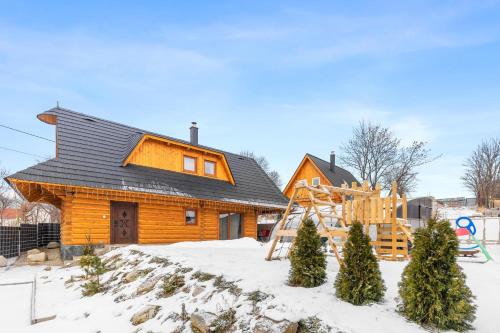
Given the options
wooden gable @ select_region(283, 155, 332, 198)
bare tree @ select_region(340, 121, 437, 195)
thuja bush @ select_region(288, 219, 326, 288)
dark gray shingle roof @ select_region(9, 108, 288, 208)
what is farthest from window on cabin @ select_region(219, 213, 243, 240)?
bare tree @ select_region(340, 121, 437, 195)

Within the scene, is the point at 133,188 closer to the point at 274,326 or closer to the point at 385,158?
the point at 274,326

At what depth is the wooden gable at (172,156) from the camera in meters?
14.5

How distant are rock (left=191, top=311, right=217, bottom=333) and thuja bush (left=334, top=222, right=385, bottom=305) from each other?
72.7 inches

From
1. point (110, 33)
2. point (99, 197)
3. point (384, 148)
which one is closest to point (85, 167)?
point (99, 197)

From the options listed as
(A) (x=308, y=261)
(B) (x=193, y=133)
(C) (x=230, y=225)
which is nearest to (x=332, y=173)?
(C) (x=230, y=225)

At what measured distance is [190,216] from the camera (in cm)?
1528

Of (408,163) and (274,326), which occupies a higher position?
(408,163)

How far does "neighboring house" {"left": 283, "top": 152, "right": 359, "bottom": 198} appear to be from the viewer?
2591 cm

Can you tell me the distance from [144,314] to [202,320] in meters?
1.42

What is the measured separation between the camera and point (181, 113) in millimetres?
21234

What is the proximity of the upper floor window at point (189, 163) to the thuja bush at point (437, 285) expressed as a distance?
1338 centimetres

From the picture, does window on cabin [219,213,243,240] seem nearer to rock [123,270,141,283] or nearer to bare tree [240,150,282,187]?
rock [123,270,141,283]

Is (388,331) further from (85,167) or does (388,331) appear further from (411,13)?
(85,167)

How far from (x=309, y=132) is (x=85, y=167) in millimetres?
16324
